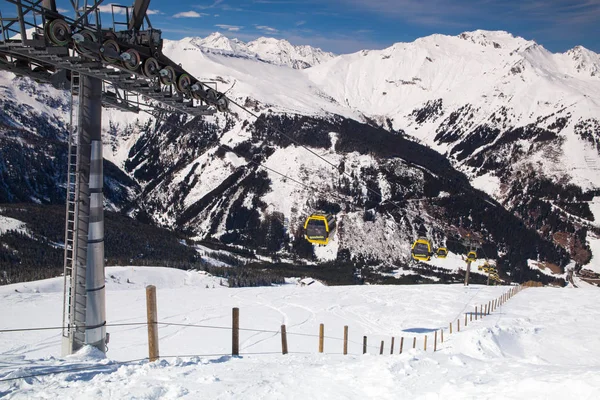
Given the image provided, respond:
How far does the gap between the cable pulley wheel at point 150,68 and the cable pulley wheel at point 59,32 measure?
2645mm

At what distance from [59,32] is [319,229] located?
68.2ft

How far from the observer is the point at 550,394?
31.6 ft

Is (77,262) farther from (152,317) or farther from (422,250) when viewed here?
(422,250)

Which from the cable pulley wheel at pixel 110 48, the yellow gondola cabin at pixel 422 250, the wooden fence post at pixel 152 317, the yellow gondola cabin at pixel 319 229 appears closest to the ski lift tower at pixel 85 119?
the cable pulley wheel at pixel 110 48

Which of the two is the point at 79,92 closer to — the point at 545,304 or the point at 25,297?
the point at 25,297

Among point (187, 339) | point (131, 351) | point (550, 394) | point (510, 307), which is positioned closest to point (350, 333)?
point (187, 339)

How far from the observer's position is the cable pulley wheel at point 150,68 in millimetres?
15148

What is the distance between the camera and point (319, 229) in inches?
1220

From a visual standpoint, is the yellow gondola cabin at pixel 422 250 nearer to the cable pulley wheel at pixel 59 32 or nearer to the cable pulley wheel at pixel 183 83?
the cable pulley wheel at pixel 183 83

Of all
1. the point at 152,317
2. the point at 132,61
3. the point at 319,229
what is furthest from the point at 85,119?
the point at 319,229

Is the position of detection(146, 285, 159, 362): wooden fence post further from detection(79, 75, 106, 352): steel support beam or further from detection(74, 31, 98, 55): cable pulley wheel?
detection(74, 31, 98, 55): cable pulley wheel

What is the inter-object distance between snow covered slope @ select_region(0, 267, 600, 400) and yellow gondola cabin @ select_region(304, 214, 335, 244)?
6.93m

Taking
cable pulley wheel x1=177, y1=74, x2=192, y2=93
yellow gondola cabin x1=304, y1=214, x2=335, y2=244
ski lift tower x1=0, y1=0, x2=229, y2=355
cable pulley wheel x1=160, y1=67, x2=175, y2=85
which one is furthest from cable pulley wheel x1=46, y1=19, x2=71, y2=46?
yellow gondola cabin x1=304, y1=214, x2=335, y2=244

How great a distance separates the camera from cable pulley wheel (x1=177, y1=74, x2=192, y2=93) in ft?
55.5
